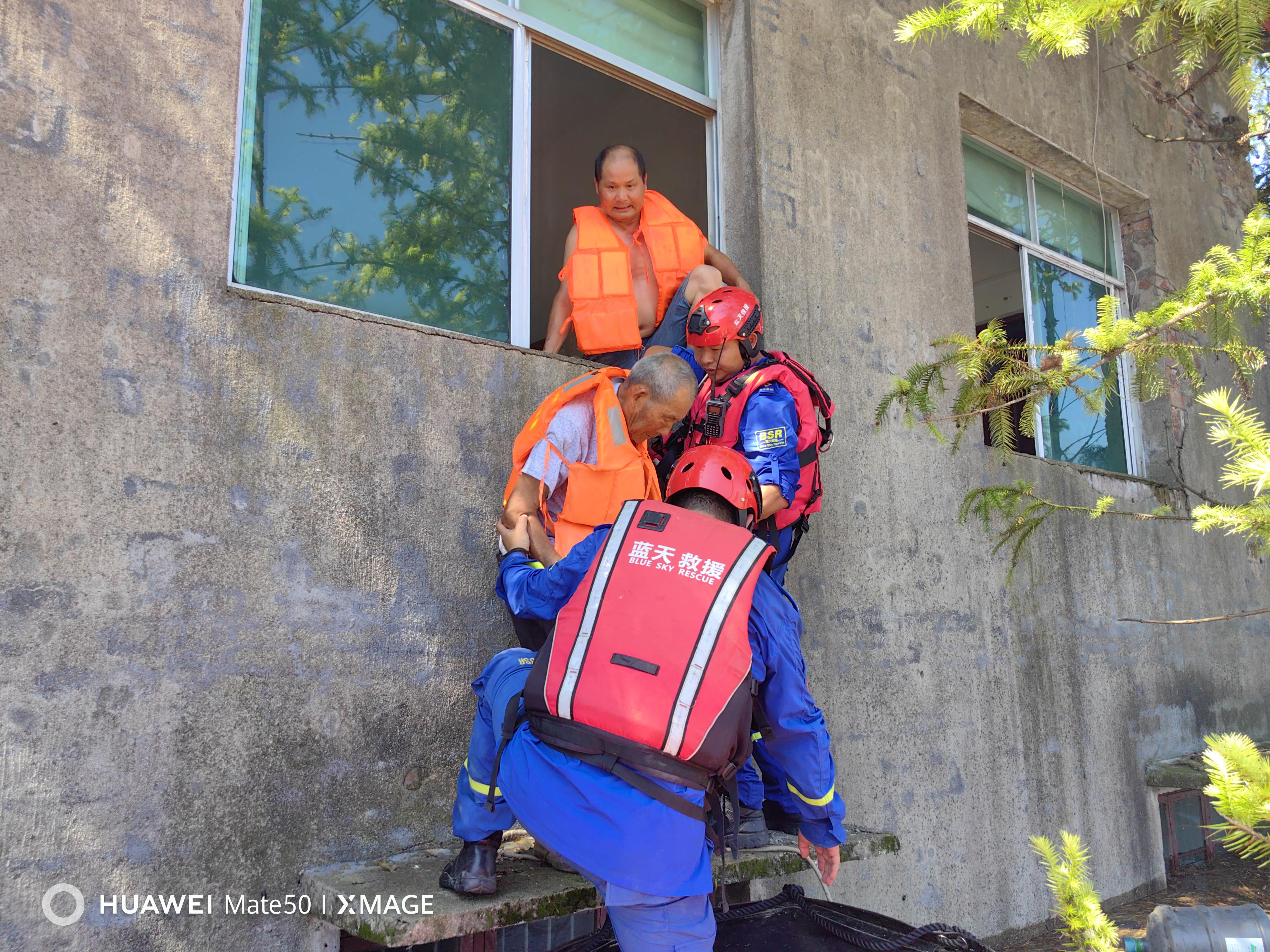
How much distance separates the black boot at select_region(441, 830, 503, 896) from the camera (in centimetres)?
257

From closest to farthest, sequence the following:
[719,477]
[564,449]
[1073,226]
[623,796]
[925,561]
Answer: [623,796] < [719,477] < [564,449] < [925,561] < [1073,226]

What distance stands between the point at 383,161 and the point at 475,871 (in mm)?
2546

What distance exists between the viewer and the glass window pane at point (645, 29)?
14.0 ft

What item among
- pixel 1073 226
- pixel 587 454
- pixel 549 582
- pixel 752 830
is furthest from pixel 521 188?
pixel 1073 226

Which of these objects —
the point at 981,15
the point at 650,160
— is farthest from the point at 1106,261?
the point at 981,15

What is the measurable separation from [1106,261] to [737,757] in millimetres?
6411

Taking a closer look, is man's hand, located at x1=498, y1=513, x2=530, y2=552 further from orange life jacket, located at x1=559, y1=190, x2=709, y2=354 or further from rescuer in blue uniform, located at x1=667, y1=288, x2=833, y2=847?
orange life jacket, located at x1=559, y1=190, x2=709, y2=354

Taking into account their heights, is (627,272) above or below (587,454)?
above

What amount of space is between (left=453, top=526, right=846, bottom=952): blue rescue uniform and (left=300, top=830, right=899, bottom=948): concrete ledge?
0.20 m

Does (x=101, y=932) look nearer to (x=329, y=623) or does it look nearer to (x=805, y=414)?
(x=329, y=623)

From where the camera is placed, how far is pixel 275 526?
9.59 ft

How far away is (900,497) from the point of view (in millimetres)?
4820

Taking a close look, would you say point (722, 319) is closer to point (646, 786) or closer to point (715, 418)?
point (715, 418)

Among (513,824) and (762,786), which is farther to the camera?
(762,786)
